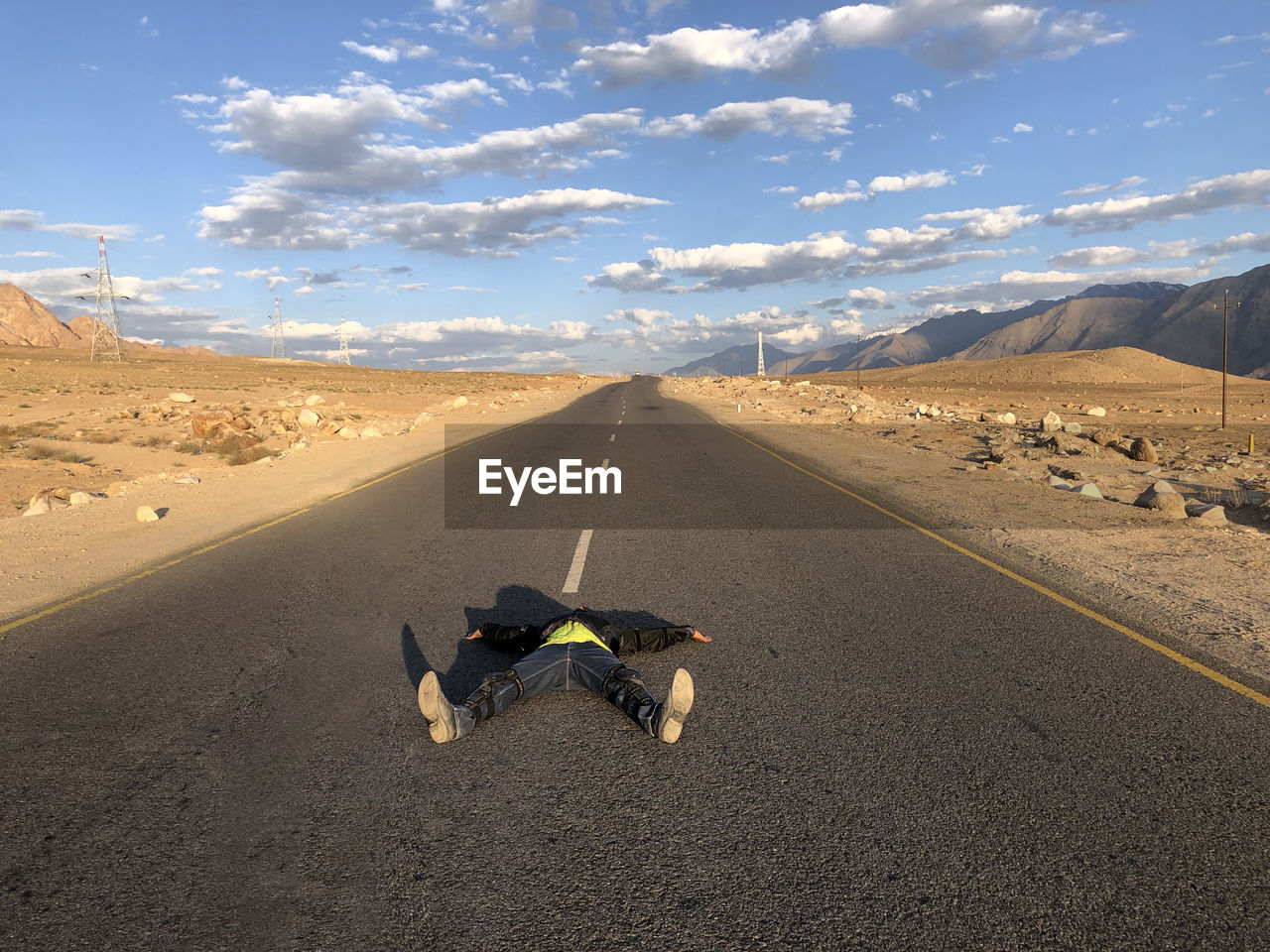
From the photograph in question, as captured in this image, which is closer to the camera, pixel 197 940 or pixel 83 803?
Result: pixel 197 940

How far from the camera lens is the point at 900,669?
4.82 m

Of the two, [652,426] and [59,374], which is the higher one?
[59,374]

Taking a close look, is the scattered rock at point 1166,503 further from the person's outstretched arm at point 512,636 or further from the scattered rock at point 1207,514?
the person's outstretched arm at point 512,636

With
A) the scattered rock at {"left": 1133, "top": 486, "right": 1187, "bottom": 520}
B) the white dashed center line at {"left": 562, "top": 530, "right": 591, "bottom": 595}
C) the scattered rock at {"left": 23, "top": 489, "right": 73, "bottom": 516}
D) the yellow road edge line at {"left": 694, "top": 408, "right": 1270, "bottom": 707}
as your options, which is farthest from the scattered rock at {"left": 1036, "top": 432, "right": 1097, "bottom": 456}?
the scattered rock at {"left": 23, "top": 489, "right": 73, "bottom": 516}

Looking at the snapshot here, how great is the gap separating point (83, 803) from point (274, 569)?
14.4ft

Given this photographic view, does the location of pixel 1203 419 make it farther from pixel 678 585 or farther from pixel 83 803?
pixel 83 803

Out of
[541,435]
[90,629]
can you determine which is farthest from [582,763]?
[541,435]

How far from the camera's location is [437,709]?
12.4ft

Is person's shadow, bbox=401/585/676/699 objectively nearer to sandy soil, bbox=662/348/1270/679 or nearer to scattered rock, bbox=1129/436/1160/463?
sandy soil, bbox=662/348/1270/679

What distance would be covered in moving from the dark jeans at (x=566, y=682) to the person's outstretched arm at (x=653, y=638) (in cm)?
38

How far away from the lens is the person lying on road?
385 centimetres

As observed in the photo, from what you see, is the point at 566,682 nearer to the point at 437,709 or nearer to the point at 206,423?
the point at 437,709

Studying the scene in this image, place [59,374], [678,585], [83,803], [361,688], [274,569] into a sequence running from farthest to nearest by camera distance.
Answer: [59,374] → [274,569] → [678,585] → [361,688] → [83,803]

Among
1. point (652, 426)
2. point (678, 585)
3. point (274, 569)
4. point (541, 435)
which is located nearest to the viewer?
point (678, 585)
